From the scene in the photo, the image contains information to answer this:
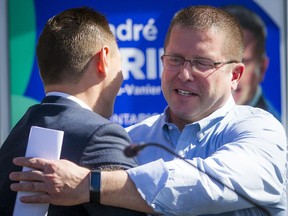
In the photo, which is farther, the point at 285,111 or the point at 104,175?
the point at 285,111

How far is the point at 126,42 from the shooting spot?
18.7ft

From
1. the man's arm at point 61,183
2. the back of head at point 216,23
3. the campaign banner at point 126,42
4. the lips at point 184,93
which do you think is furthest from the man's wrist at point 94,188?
the campaign banner at point 126,42

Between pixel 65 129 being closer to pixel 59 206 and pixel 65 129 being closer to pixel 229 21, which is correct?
pixel 59 206

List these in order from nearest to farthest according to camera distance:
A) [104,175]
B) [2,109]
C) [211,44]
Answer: [104,175] → [211,44] → [2,109]

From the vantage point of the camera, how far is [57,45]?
2871 mm

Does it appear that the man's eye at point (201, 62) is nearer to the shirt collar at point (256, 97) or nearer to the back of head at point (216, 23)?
the back of head at point (216, 23)

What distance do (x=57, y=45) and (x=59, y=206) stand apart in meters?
0.60

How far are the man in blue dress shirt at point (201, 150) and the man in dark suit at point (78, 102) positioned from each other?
68 millimetres

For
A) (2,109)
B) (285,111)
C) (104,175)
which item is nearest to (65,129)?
(104,175)

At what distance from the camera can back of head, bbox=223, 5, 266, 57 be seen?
19.1 feet

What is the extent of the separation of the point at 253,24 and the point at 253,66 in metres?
0.32

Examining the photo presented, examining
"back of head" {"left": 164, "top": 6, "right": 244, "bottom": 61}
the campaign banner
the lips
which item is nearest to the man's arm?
the lips

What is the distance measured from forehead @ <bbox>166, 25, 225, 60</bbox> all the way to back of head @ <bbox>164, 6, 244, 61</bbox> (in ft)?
0.07

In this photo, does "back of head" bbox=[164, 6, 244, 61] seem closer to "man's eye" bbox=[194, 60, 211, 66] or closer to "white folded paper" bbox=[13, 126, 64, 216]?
"man's eye" bbox=[194, 60, 211, 66]
